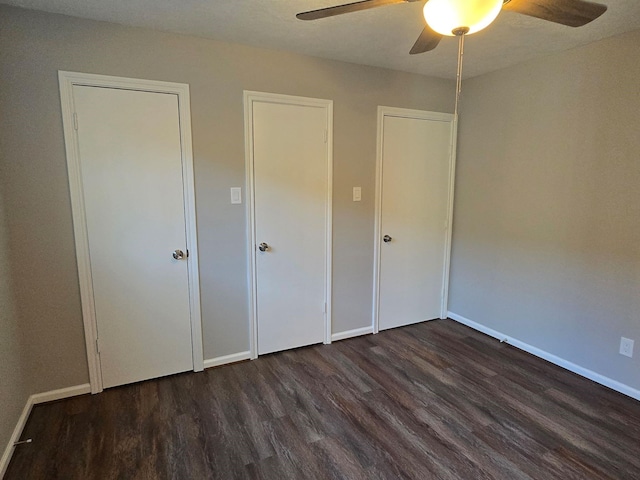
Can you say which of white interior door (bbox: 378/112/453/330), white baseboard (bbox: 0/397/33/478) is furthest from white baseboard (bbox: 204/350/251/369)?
white interior door (bbox: 378/112/453/330)

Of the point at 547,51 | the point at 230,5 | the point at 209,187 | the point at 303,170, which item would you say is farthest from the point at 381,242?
the point at 230,5

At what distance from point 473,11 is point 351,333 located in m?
2.67

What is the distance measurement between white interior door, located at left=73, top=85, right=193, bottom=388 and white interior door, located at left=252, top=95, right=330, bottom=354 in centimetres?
58

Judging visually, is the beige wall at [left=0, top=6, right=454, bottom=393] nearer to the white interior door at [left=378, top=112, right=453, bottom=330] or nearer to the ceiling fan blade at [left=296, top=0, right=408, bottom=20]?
the white interior door at [left=378, top=112, right=453, bottom=330]

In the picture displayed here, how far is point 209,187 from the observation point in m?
2.57

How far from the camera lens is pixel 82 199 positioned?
2.25m

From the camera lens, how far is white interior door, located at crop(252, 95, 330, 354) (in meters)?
2.73

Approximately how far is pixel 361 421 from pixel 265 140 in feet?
6.62

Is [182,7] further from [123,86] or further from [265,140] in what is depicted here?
[265,140]

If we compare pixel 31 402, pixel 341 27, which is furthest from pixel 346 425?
pixel 341 27

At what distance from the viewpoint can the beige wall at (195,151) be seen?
2080 mm

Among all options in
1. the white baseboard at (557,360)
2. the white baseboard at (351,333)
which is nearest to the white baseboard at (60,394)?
the white baseboard at (351,333)

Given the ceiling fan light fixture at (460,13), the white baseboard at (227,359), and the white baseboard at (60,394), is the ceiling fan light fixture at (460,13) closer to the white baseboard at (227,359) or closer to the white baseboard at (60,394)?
the white baseboard at (227,359)

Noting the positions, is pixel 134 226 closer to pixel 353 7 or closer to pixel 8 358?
pixel 8 358
